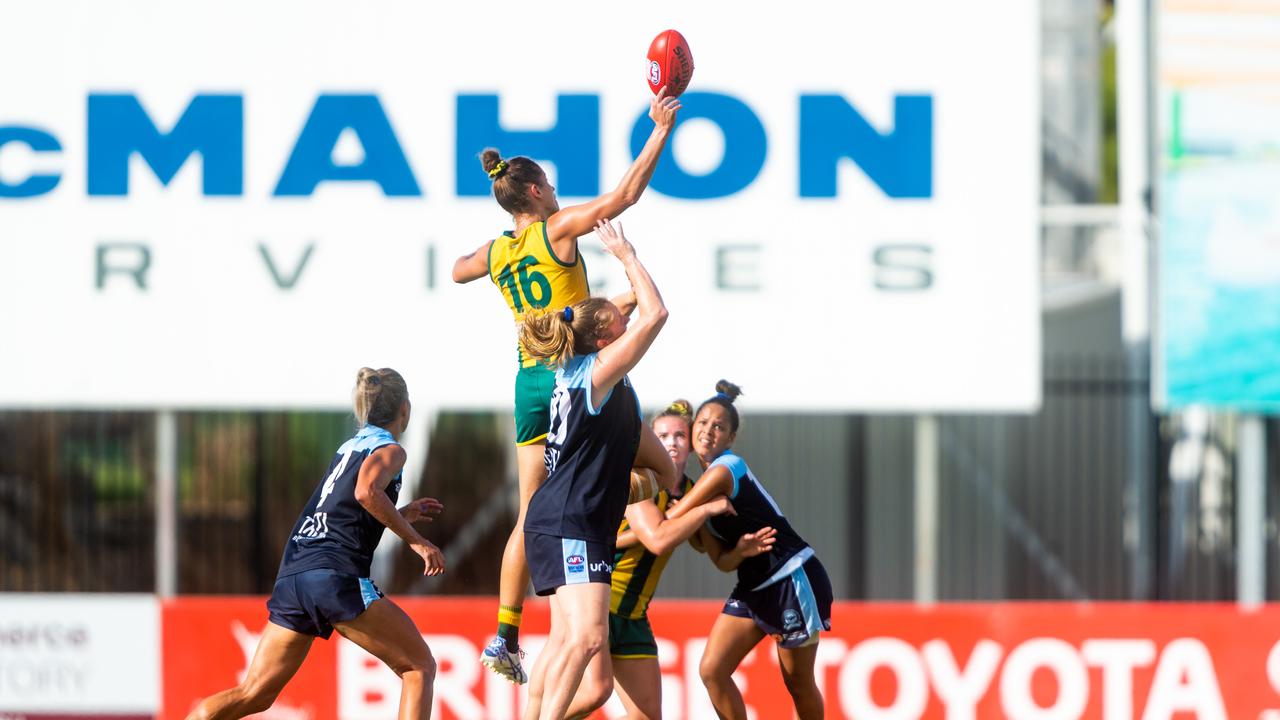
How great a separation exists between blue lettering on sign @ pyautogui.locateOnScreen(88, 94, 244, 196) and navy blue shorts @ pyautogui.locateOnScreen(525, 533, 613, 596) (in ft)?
24.1

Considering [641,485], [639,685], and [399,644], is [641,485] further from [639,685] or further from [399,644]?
[399,644]

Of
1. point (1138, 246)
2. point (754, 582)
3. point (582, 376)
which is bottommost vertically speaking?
point (754, 582)

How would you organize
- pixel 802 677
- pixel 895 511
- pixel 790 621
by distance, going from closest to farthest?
pixel 790 621, pixel 802 677, pixel 895 511

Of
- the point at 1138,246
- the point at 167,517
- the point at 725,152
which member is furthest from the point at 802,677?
the point at 1138,246

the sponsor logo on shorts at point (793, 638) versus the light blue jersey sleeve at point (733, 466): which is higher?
the light blue jersey sleeve at point (733, 466)

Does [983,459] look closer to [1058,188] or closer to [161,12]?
[1058,188]

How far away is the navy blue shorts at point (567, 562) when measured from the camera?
21.1 ft

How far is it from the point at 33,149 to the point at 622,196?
793 centimetres

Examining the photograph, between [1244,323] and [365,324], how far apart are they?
682cm

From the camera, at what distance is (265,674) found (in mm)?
7031

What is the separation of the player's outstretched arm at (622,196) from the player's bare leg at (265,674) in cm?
201

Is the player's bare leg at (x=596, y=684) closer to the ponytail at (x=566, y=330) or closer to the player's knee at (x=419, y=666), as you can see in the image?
the player's knee at (x=419, y=666)

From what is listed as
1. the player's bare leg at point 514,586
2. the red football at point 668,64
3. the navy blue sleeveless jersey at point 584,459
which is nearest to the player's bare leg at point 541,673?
the navy blue sleeveless jersey at point 584,459

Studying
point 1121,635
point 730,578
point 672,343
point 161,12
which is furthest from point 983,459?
point 161,12
